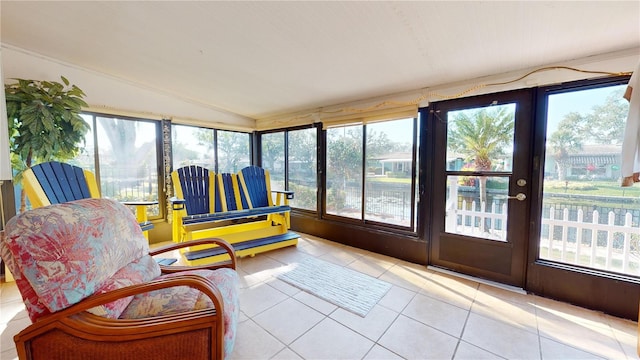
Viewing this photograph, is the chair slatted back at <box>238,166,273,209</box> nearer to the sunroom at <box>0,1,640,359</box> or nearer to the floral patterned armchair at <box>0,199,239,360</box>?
the sunroom at <box>0,1,640,359</box>

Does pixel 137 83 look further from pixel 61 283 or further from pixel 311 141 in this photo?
pixel 61 283

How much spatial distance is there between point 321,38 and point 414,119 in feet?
5.11

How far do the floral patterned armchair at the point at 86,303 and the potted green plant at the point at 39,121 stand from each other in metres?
1.80

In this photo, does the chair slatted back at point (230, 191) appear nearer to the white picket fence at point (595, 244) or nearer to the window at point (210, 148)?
the window at point (210, 148)

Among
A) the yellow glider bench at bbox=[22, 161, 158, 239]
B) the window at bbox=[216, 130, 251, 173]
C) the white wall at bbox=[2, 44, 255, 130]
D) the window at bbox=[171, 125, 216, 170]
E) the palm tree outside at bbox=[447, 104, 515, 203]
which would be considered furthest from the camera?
the window at bbox=[216, 130, 251, 173]

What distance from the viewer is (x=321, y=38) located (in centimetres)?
186

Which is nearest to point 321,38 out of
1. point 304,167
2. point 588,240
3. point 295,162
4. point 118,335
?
point 118,335

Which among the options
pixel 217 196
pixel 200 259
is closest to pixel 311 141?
pixel 217 196

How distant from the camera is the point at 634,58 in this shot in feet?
5.74

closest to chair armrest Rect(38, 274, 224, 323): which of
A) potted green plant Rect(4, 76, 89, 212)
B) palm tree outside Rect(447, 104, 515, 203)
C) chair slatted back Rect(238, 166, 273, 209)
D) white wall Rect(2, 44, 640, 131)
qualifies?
potted green plant Rect(4, 76, 89, 212)

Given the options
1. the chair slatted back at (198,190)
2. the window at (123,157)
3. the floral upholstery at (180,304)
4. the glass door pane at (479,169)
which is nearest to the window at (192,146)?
the window at (123,157)

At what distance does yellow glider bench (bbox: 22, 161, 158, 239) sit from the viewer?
1.88 meters

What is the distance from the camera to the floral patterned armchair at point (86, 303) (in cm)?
92

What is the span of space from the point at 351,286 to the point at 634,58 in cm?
285
